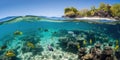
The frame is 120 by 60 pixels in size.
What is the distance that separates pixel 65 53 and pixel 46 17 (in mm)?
8525

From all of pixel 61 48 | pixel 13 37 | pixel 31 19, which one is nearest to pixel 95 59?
pixel 61 48

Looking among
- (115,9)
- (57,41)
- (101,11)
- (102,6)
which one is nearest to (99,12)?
(101,11)

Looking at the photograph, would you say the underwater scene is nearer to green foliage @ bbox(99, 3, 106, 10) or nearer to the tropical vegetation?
the tropical vegetation

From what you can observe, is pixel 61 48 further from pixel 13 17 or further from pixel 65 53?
pixel 13 17

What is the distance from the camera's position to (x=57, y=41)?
64.8ft

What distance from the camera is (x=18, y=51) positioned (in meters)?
18.8

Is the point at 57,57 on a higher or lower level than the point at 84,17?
lower

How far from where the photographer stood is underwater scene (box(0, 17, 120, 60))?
14953 mm

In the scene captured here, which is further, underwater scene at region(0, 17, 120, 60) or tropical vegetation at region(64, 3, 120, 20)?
tropical vegetation at region(64, 3, 120, 20)

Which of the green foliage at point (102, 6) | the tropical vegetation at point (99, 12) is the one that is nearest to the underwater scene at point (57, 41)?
the tropical vegetation at point (99, 12)

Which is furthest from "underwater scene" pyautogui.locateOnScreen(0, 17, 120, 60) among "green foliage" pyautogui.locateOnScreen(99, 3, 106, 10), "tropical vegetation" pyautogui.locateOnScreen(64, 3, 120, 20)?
"green foliage" pyautogui.locateOnScreen(99, 3, 106, 10)

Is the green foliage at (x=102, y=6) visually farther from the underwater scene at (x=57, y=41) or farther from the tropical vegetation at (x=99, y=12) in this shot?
the underwater scene at (x=57, y=41)

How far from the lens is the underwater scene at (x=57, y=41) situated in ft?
49.1

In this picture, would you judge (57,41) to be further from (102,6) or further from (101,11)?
(102,6)
